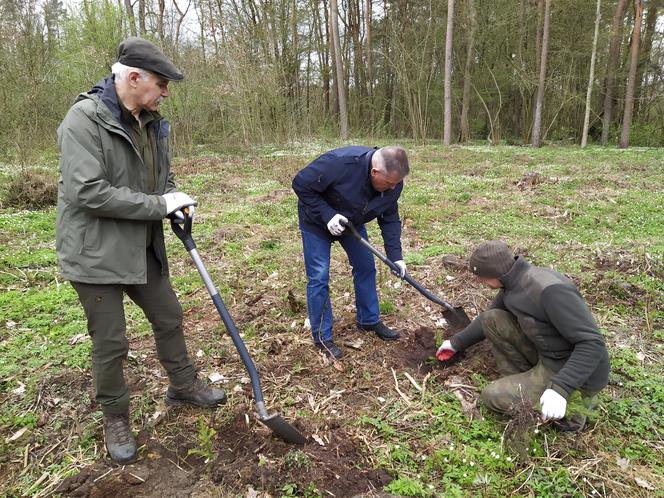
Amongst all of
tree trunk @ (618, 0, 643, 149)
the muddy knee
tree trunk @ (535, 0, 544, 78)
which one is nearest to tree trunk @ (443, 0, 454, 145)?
tree trunk @ (535, 0, 544, 78)

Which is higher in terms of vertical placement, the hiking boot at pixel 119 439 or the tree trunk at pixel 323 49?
the tree trunk at pixel 323 49

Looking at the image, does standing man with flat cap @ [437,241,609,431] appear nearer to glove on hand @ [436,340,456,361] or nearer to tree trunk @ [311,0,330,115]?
glove on hand @ [436,340,456,361]

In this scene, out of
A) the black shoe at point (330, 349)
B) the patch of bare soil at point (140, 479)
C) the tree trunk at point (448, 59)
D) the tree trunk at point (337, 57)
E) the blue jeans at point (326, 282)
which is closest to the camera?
the patch of bare soil at point (140, 479)

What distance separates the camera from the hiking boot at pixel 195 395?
3002 mm

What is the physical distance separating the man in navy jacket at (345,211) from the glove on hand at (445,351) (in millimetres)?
551

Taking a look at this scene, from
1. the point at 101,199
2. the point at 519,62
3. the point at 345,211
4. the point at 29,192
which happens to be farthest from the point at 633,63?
the point at 101,199

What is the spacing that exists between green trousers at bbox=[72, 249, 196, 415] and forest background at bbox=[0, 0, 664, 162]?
10200 mm

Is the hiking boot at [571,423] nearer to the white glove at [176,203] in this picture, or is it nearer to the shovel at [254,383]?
the shovel at [254,383]

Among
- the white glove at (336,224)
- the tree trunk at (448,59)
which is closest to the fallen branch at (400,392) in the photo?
the white glove at (336,224)

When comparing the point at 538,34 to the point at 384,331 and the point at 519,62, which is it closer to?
the point at 519,62

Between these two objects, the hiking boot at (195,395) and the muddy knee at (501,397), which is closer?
the muddy knee at (501,397)

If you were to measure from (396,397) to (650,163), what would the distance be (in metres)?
13.7

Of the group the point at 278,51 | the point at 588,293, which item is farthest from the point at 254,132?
the point at 588,293

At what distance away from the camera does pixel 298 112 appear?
58.2 feet
